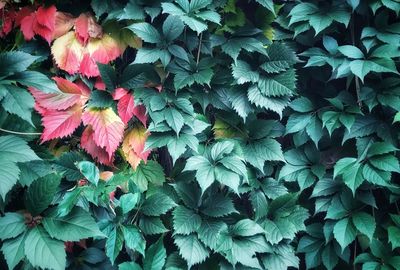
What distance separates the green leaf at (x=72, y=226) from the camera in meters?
1.18

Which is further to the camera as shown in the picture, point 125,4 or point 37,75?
point 125,4

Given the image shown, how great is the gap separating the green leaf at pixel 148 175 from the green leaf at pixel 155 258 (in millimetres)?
256

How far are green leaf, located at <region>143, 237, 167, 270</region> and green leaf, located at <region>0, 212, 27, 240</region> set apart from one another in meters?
0.44

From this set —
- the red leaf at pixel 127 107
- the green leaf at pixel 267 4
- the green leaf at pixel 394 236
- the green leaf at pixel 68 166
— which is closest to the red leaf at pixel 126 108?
the red leaf at pixel 127 107

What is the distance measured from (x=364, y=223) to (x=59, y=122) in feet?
4.30

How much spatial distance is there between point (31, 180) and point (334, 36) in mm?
1457

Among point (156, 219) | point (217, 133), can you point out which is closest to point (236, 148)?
point (217, 133)

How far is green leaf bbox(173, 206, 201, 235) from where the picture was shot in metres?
1.47

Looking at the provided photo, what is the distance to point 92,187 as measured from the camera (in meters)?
1.32

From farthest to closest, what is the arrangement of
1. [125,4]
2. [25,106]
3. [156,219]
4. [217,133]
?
[217,133]
[125,4]
[156,219]
[25,106]

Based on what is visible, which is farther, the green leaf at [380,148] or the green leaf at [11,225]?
the green leaf at [380,148]

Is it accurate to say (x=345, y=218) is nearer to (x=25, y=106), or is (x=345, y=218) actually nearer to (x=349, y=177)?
(x=349, y=177)

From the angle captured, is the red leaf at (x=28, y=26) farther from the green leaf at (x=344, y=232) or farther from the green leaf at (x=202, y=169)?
the green leaf at (x=344, y=232)

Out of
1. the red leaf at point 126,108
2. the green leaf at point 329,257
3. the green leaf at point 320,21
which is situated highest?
the green leaf at point 320,21
